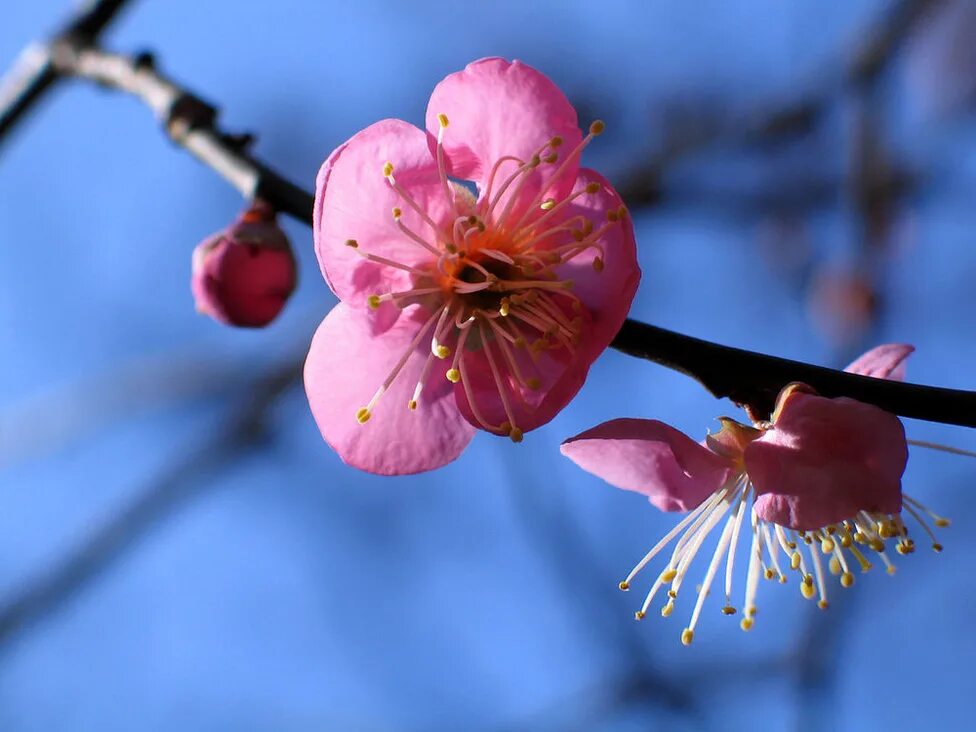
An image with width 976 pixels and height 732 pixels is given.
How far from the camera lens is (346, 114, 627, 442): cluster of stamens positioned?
108 cm

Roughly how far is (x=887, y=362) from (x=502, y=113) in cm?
57

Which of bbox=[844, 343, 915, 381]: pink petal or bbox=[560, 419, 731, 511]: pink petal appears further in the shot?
bbox=[844, 343, 915, 381]: pink petal

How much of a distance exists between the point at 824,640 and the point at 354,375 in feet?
10.0

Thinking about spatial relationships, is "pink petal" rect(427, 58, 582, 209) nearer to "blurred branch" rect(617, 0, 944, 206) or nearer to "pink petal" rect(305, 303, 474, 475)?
Result: "pink petal" rect(305, 303, 474, 475)

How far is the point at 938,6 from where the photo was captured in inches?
135

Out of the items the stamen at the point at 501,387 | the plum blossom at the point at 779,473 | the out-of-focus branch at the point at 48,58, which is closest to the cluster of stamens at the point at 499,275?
the stamen at the point at 501,387

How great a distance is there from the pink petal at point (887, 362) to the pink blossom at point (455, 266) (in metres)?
0.39

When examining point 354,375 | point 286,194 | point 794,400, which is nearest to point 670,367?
point 794,400

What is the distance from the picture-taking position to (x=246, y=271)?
4.19ft

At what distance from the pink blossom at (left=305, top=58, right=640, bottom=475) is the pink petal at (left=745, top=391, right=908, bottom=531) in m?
0.24

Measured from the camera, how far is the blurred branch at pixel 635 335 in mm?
890

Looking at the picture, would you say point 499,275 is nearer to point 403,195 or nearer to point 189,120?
point 403,195

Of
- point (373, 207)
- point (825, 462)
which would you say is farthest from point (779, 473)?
point (373, 207)

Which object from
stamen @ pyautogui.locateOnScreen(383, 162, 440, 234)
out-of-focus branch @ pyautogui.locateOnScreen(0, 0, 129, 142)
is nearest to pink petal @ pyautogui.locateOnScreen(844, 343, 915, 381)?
stamen @ pyautogui.locateOnScreen(383, 162, 440, 234)
